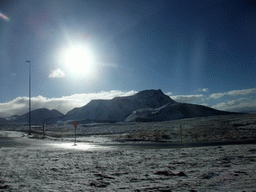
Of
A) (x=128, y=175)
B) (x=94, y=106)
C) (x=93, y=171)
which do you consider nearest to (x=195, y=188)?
(x=128, y=175)

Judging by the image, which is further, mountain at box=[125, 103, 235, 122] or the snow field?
Result: mountain at box=[125, 103, 235, 122]

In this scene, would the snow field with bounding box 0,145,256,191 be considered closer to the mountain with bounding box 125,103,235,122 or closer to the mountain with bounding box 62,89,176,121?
the mountain with bounding box 125,103,235,122

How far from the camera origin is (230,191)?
4.02 metres

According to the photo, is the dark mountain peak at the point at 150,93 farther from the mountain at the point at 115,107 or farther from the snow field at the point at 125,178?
the snow field at the point at 125,178

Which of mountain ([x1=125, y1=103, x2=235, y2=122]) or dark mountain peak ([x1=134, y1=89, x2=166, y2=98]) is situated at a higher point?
dark mountain peak ([x1=134, y1=89, x2=166, y2=98])

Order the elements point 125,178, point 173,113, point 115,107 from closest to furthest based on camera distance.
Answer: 1. point 125,178
2. point 173,113
3. point 115,107

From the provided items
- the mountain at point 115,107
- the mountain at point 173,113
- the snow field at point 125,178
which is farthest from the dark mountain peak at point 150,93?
the snow field at point 125,178

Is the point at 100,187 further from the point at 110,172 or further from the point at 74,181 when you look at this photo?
the point at 110,172

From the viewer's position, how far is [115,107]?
6156 inches

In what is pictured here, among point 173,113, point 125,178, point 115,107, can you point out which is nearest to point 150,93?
point 115,107

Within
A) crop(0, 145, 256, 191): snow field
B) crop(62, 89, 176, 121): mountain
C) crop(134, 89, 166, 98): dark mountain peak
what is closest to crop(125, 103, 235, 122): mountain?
crop(62, 89, 176, 121): mountain

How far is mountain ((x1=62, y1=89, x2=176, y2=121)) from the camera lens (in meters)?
145

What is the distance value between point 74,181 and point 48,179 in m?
0.69

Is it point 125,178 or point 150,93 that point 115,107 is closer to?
point 150,93
